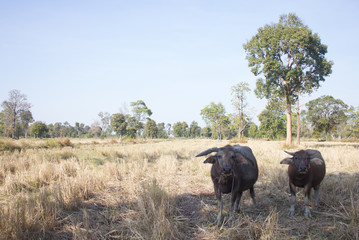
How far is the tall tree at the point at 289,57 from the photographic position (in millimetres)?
20828

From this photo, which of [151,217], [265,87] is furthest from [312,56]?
[151,217]

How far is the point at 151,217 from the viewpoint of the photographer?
163 inches

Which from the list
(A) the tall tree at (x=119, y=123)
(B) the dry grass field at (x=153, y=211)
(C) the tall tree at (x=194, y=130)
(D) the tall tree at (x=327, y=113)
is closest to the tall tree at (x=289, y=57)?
(B) the dry grass field at (x=153, y=211)

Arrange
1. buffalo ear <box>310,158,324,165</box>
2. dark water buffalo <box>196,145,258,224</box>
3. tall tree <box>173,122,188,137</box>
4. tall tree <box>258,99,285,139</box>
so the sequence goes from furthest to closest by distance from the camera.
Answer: tall tree <box>173,122,188,137</box> → tall tree <box>258,99,285,139</box> → buffalo ear <box>310,158,324,165</box> → dark water buffalo <box>196,145,258,224</box>

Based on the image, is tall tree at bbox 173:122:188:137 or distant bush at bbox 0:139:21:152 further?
tall tree at bbox 173:122:188:137

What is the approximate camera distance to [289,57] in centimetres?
2217

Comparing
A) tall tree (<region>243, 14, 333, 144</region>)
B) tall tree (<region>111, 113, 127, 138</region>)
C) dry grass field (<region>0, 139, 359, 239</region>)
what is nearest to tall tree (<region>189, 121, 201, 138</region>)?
tall tree (<region>111, 113, 127, 138</region>)

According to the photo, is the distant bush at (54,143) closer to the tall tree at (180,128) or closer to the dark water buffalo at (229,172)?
the dark water buffalo at (229,172)

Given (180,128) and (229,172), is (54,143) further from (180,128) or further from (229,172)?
(180,128)

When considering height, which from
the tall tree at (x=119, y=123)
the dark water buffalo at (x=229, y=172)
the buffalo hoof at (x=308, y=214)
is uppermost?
the tall tree at (x=119, y=123)

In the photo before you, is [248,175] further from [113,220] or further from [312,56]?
[312,56]

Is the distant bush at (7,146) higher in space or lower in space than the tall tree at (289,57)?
lower

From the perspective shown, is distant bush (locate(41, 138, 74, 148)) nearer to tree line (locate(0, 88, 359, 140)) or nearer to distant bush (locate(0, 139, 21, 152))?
distant bush (locate(0, 139, 21, 152))

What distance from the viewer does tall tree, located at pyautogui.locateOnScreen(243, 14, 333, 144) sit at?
2083 cm
